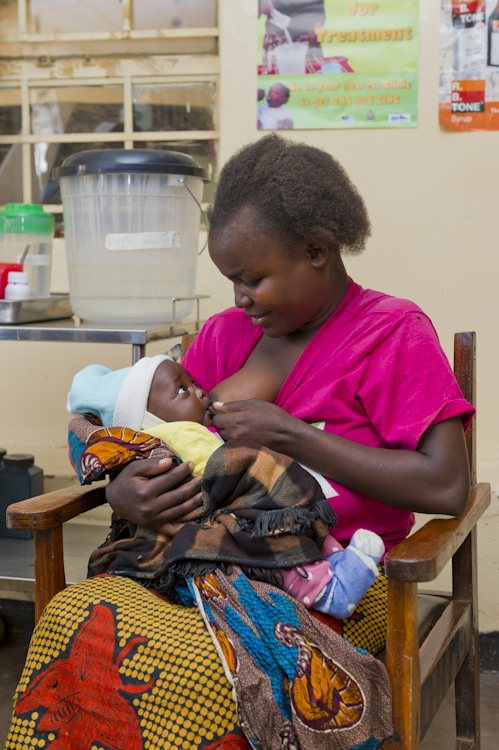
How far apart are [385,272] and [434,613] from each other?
1.27m

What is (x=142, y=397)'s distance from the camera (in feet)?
5.13

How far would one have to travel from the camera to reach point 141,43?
2.66m

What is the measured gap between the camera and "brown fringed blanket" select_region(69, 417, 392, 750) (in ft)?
3.70

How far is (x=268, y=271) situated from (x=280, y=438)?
354 millimetres

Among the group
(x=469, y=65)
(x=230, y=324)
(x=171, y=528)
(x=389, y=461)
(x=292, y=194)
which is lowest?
(x=171, y=528)

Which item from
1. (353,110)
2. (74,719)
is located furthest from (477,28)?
(74,719)

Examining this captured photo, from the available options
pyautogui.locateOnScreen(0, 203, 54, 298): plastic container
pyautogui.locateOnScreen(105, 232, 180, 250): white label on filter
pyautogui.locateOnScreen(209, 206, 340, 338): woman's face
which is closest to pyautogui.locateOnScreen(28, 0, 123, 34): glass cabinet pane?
pyautogui.locateOnScreen(0, 203, 54, 298): plastic container

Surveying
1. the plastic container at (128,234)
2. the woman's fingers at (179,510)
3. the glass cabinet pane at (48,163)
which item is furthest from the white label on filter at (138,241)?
the glass cabinet pane at (48,163)

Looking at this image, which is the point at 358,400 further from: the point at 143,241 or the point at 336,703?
the point at 143,241

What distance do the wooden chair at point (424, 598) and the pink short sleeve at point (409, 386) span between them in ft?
0.68

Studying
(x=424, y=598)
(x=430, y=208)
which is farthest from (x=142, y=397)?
(x=430, y=208)

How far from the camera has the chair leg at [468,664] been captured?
176 cm

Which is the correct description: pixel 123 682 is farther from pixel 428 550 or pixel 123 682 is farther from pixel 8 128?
pixel 8 128

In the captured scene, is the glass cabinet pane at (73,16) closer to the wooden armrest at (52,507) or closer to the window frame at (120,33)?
the window frame at (120,33)
